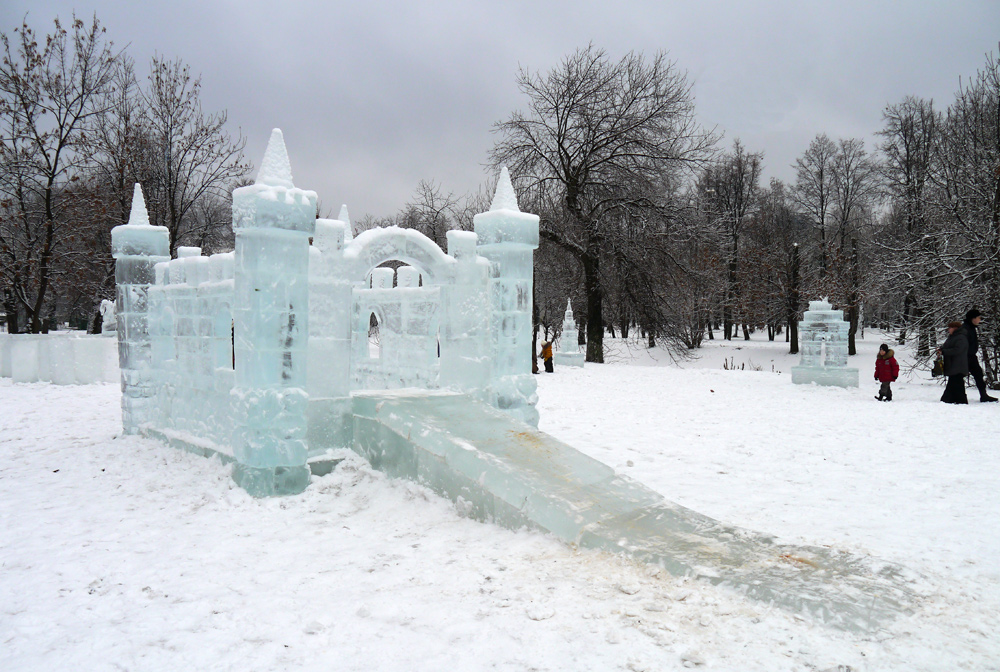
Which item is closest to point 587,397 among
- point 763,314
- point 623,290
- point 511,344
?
point 511,344

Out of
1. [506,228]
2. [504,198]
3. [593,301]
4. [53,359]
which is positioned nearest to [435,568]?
[506,228]

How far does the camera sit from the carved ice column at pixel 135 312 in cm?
827

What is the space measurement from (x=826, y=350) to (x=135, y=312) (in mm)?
14088

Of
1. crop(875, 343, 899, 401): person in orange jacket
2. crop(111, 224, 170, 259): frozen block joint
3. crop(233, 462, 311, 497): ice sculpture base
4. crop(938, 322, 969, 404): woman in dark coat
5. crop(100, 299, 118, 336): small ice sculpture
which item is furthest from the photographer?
crop(100, 299, 118, 336): small ice sculpture

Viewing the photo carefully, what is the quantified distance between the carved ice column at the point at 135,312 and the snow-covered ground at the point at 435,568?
1.72ft

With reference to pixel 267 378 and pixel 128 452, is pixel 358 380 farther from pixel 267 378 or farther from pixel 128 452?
pixel 267 378

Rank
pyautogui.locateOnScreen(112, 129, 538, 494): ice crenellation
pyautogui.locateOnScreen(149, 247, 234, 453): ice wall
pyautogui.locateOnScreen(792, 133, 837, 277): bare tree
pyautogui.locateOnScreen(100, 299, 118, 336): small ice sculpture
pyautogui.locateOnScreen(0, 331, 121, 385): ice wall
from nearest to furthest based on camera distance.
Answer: pyautogui.locateOnScreen(112, 129, 538, 494): ice crenellation → pyautogui.locateOnScreen(149, 247, 234, 453): ice wall → pyautogui.locateOnScreen(0, 331, 121, 385): ice wall → pyautogui.locateOnScreen(100, 299, 118, 336): small ice sculpture → pyautogui.locateOnScreen(792, 133, 837, 277): bare tree

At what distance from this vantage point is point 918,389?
556 inches

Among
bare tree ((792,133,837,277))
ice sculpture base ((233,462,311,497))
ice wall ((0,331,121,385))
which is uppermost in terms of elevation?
bare tree ((792,133,837,277))

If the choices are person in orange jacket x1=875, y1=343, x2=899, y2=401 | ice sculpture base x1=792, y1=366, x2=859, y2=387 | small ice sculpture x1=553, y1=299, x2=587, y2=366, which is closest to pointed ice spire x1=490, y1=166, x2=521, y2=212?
person in orange jacket x1=875, y1=343, x2=899, y2=401

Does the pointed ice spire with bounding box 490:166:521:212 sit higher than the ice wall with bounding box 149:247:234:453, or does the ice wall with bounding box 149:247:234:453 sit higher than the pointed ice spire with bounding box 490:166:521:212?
the pointed ice spire with bounding box 490:166:521:212

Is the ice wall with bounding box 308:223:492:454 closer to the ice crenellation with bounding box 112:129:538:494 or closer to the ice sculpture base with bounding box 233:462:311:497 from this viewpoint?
the ice crenellation with bounding box 112:129:538:494

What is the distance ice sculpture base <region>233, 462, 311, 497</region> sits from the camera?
5598 millimetres

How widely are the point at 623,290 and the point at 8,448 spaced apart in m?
15.6
